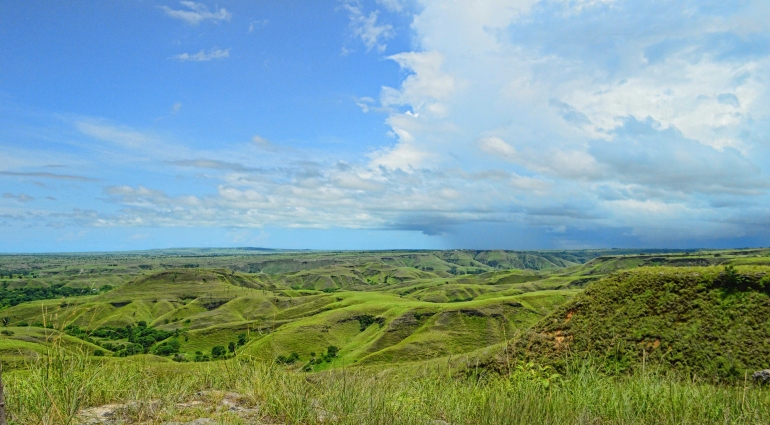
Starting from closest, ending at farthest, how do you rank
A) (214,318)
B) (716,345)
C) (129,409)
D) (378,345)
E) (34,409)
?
(34,409) → (129,409) → (716,345) → (378,345) → (214,318)

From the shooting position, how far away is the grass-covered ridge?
24.8 meters

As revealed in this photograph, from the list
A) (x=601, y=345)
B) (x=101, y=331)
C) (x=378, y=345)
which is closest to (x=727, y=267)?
(x=601, y=345)

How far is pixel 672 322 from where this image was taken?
2859 centimetres

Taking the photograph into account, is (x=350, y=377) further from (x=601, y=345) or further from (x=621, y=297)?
(x=621, y=297)

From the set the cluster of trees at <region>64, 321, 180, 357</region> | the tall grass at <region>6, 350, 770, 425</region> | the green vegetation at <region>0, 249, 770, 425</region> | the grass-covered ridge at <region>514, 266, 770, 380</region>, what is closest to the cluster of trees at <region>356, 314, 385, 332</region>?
the cluster of trees at <region>64, 321, 180, 357</region>

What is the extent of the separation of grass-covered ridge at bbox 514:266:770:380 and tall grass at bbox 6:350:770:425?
17914mm

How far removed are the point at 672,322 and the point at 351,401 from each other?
99.5 ft

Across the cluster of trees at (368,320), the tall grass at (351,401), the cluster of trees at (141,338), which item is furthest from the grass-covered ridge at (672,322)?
the cluster of trees at (141,338)

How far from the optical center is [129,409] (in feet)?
19.5

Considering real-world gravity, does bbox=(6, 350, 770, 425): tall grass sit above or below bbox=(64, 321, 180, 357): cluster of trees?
above

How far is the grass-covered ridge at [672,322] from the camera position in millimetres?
24781

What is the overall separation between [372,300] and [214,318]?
63.1 m

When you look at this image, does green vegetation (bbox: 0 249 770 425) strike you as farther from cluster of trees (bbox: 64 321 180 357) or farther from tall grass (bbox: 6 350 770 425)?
cluster of trees (bbox: 64 321 180 357)

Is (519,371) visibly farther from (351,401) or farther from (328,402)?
(328,402)
